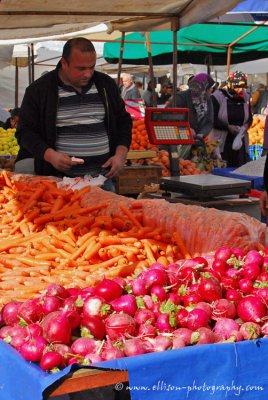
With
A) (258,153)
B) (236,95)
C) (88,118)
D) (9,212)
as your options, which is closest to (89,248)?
(9,212)

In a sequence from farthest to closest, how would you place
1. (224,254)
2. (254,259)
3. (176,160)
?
(176,160) < (224,254) < (254,259)

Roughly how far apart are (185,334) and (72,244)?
1578 millimetres

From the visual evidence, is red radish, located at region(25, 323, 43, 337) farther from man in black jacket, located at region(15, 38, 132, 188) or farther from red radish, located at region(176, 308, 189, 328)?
man in black jacket, located at region(15, 38, 132, 188)

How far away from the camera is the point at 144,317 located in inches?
98.9

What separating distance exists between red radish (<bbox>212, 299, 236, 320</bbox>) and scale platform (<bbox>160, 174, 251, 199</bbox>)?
2231mm

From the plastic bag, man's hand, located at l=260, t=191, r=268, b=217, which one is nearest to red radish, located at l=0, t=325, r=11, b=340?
man's hand, located at l=260, t=191, r=268, b=217

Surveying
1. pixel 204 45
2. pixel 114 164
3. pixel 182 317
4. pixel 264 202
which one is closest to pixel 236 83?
pixel 204 45

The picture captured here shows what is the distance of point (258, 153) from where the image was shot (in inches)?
572

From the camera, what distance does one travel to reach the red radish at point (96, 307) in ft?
8.13

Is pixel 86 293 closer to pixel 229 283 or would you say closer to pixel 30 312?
pixel 30 312

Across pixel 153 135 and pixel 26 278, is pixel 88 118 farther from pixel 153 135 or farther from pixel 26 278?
pixel 26 278

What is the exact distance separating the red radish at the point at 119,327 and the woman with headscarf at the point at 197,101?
281 inches

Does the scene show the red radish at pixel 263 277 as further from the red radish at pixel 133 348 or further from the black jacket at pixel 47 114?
the black jacket at pixel 47 114

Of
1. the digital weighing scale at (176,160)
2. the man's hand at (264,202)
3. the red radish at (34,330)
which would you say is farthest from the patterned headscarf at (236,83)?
the red radish at (34,330)
